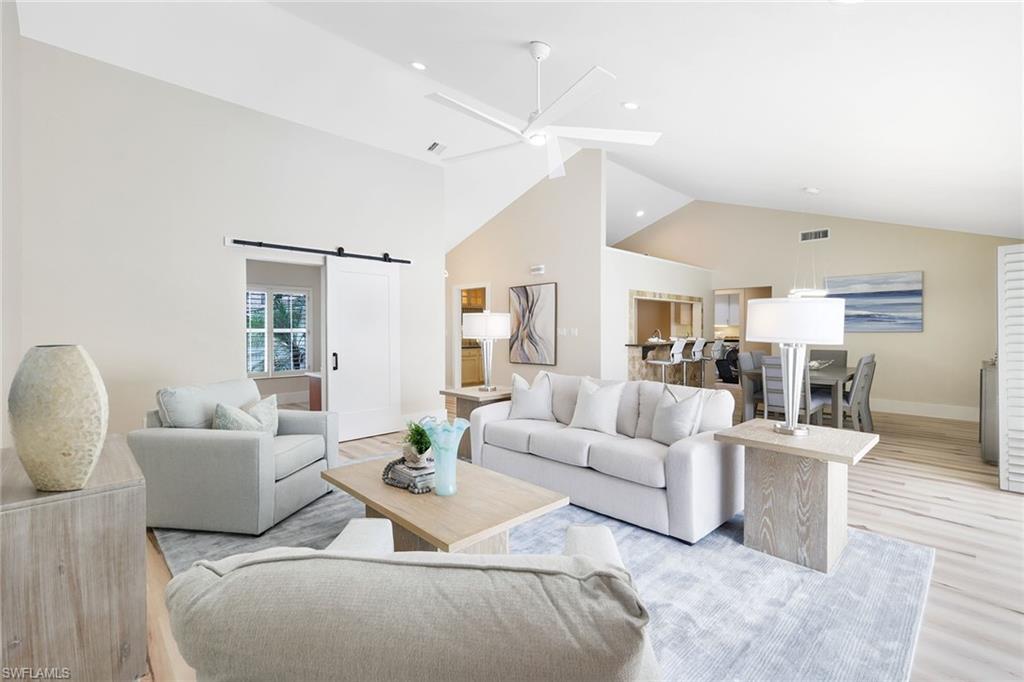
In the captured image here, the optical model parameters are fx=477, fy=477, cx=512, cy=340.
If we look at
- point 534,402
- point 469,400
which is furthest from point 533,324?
point 534,402

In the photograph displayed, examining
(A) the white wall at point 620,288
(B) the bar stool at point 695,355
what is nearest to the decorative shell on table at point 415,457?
(A) the white wall at point 620,288

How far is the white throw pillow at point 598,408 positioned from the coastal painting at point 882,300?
5.92 m

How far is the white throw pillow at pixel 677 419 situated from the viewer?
10.0 ft

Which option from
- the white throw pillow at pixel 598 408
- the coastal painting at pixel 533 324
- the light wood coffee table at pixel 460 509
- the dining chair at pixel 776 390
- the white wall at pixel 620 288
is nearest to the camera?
the light wood coffee table at pixel 460 509

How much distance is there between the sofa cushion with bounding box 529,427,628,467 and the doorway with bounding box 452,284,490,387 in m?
4.76

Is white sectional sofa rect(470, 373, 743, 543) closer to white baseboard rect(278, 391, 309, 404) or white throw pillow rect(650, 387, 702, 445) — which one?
white throw pillow rect(650, 387, 702, 445)

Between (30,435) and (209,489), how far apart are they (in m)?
1.58

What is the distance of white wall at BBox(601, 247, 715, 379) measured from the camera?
665 centimetres

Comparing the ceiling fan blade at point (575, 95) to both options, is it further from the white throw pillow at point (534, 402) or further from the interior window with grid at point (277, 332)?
the interior window with grid at point (277, 332)

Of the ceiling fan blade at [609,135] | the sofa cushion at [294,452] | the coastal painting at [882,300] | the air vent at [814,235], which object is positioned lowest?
the sofa cushion at [294,452]

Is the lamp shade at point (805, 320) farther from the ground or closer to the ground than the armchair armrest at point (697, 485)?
farther from the ground

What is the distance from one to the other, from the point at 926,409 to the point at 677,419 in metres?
6.13

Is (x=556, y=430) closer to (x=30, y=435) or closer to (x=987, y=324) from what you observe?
(x=30, y=435)

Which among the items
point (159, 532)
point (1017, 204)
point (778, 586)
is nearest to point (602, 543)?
point (778, 586)
